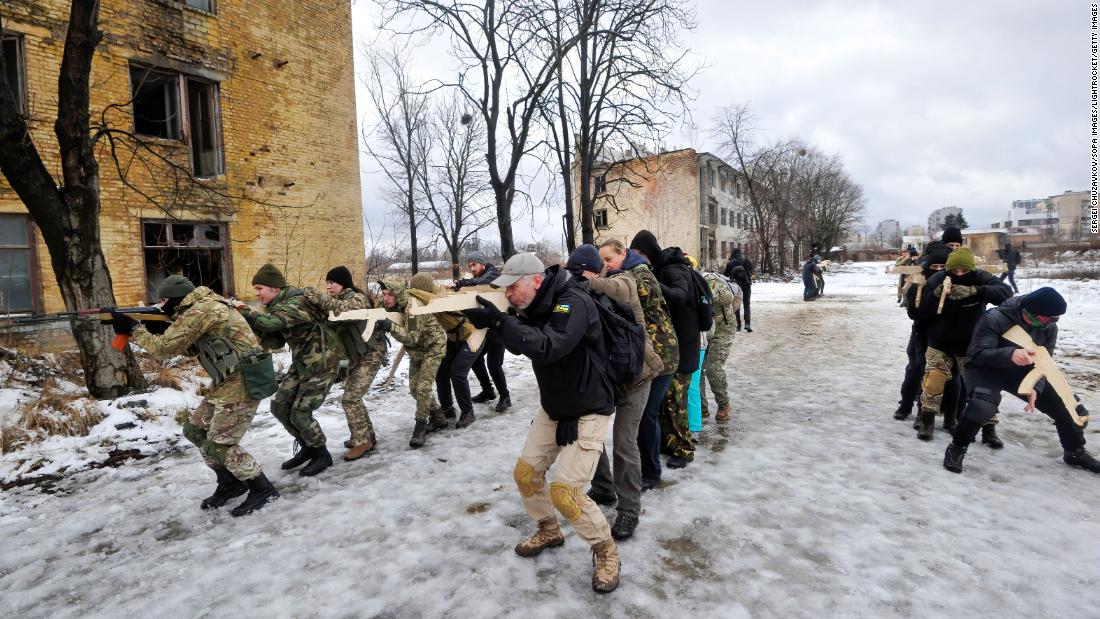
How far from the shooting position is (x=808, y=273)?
72.0ft

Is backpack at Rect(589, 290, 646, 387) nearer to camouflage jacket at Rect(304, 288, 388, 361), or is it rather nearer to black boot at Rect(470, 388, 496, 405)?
camouflage jacket at Rect(304, 288, 388, 361)

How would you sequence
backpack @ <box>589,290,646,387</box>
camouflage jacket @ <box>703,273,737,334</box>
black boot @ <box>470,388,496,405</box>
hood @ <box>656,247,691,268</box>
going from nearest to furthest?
backpack @ <box>589,290,646,387</box> < hood @ <box>656,247,691,268</box> < camouflage jacket @ <box>703,273,737,334</box> < black boot @ <box>470,388,496,405</box>

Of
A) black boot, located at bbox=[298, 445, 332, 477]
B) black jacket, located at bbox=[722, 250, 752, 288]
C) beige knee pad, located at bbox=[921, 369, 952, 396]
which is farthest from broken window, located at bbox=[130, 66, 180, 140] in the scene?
beige knee pad, located at bbox=[921, 369, 952, 396]

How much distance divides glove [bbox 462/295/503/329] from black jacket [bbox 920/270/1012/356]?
177 inches

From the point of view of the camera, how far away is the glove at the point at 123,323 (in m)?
4.11

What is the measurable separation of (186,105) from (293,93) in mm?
2317

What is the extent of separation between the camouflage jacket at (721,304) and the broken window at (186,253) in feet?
32.6

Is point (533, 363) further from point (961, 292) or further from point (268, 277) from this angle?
point (961, 292)

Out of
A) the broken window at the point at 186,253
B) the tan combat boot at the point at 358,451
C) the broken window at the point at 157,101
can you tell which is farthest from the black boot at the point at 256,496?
the broken window at the point at 157,101

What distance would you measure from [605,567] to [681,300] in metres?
2.11

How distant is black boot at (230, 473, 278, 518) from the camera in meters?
4.06

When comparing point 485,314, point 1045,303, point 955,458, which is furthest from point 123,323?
point 1045,303

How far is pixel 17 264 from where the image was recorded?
30.3 feet

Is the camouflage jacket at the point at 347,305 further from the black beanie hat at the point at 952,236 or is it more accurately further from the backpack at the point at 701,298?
the black beanie hat at the point at 952,236
